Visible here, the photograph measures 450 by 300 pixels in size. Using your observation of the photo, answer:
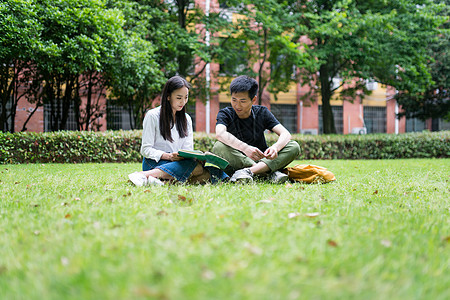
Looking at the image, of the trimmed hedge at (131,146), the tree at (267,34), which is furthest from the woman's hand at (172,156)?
the tree at (267,34)

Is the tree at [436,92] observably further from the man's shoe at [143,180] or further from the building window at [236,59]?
the man's shoe at [143,180]

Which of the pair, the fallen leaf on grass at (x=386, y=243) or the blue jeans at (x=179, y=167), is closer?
the fallen leaf on grass at (x=386, y=243)

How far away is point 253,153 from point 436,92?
18491 millimetres

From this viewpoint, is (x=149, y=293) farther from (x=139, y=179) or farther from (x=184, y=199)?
(x=139, y=179)

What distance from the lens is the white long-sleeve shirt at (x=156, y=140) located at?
3.79 metres

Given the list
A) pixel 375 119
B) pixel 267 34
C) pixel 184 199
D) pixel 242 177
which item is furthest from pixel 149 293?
pixel 375 119

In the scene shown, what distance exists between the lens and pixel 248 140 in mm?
4234

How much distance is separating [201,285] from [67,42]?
29.5 ft

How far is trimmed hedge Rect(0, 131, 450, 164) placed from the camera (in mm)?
8367

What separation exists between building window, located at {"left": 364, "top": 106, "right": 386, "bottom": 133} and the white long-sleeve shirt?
23.1m

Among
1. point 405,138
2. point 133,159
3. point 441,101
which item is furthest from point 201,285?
point 441,101

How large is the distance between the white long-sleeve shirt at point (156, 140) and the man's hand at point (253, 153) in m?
0.70

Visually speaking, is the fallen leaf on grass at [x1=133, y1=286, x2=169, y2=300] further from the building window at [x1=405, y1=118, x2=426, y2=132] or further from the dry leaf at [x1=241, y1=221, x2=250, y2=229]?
the building window at [x1=405, y1=118, x2=426, y2=132]

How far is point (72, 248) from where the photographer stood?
62.6 inches
